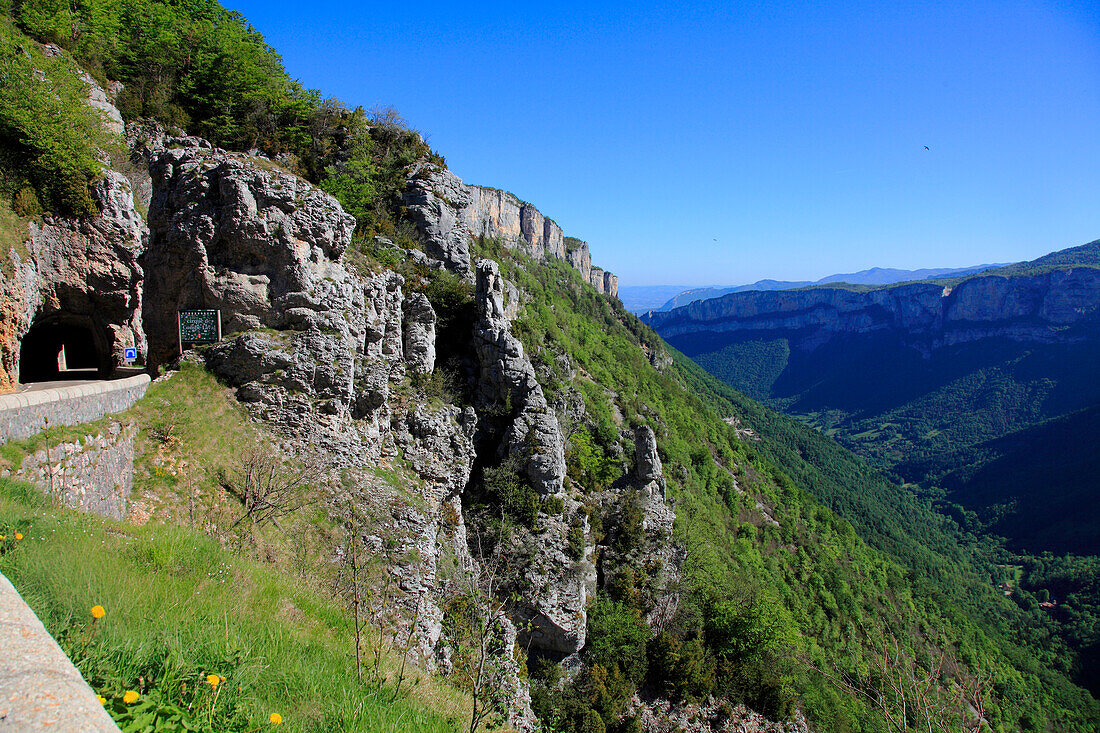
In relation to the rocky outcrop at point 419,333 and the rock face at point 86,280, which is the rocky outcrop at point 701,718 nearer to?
the rocky outcrop at point 419,333

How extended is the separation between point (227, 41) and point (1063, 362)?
164 metres

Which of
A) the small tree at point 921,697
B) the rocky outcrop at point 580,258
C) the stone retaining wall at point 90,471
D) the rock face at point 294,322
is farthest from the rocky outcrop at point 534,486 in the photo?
the rocky outcrop at point 580,258

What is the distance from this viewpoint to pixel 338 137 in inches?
884

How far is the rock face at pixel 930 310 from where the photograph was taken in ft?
405

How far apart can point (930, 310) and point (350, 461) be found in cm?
18394

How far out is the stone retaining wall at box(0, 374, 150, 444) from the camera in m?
8.50

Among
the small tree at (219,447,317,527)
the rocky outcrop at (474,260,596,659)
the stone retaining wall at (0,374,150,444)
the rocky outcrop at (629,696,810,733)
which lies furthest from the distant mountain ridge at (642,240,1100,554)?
the stone retaining wall at (0,374,150,444)

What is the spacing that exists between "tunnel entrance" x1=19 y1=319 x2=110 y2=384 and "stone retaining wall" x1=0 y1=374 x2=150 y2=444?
7879 millimetres

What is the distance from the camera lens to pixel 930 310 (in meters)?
149

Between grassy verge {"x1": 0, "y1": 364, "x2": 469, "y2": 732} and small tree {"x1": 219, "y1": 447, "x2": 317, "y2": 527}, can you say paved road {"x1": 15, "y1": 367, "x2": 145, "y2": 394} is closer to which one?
small tree {"x1": 219, "y1": 447, "x2": 317, "y2": 527}

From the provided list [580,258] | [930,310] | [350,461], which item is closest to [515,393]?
[350,461]

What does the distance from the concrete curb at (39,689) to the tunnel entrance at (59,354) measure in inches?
766

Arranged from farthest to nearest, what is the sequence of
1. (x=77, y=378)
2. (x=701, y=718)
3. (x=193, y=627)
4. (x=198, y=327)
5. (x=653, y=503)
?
(x=653, y=503)
(x=701, y=718)
(x=77, y=378)
(x=198, y=327)
(x=193, y=627)

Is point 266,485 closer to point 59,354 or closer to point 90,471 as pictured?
point 90,471
